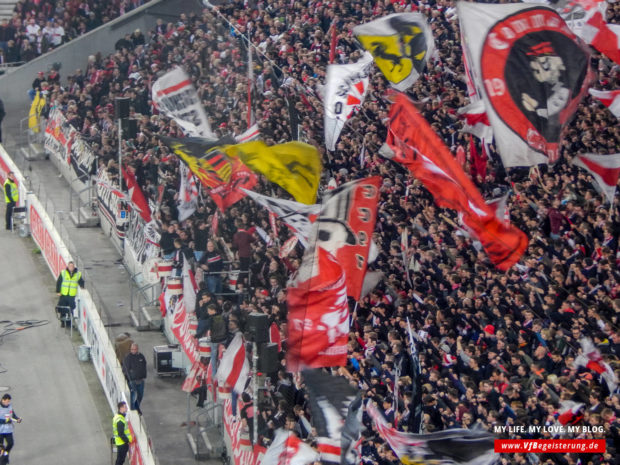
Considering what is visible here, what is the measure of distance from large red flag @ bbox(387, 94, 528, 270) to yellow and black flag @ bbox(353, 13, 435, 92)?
470cm

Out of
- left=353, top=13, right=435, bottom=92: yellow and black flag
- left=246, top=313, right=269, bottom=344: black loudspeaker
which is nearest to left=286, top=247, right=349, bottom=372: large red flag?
left=246, top=313, right=269, bottom=344: black loudspeaker

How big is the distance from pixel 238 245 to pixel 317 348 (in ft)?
26.7

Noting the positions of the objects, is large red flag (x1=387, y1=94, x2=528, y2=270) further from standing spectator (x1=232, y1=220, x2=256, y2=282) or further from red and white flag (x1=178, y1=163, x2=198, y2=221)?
red and white flag (x1=178, y1=163, x2=198, y2=221)

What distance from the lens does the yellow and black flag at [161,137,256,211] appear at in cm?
2248

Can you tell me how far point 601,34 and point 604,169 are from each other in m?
2.60

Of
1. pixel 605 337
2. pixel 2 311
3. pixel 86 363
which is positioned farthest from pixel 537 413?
pixel 2 311

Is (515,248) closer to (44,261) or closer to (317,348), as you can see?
(317,348)

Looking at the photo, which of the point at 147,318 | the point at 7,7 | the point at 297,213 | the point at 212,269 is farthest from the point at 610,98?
the point at 7,7

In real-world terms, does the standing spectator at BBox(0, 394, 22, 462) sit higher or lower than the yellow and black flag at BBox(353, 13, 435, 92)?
lower

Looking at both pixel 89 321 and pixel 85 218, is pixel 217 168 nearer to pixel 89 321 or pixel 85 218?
pixel 89 321

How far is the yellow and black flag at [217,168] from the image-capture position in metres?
22.5

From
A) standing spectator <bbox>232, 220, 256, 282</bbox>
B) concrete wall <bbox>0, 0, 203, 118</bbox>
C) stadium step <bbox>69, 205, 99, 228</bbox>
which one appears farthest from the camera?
concrete wall <bbox>0, 0, 203, 118</bbox>

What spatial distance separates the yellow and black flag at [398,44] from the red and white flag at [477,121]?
1152 mm

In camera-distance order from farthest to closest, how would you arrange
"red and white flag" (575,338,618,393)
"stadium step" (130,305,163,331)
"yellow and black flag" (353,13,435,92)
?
"stadium step" (130,305,163,331) < "yellow and black flag" (353,13,435,92) < "red and white flag" (575,338,618,393)
